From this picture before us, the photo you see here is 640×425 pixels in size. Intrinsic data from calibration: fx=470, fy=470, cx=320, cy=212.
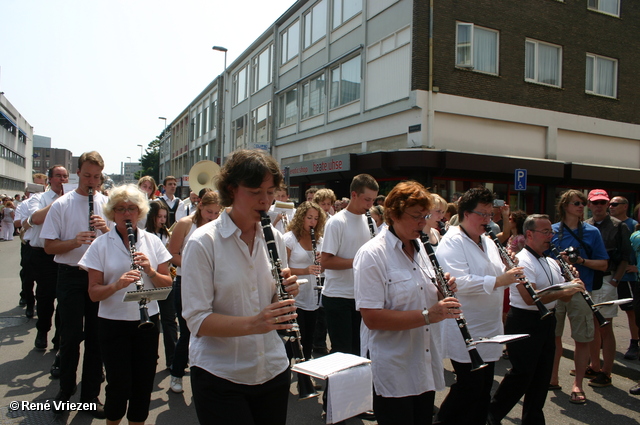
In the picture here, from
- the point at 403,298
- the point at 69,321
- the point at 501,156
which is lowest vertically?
the point at 69,321

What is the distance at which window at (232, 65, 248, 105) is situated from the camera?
35781 millimetres

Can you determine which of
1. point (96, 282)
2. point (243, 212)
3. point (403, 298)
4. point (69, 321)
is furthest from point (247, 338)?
point (69, 321)

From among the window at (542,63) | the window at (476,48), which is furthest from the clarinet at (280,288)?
the window at (542,63)

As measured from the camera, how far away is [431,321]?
2654 millimetres

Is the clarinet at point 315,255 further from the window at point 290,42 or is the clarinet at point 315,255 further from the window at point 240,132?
the window at point 240,132

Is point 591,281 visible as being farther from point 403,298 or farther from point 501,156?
point 501,156

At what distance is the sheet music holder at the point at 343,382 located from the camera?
2.16 metres

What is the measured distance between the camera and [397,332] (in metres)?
2.83

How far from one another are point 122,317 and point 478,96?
1637 centimetres

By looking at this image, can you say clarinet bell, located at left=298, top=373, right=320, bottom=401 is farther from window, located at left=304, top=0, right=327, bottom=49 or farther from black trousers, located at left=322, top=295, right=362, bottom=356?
window, located at left=304, top=0, right=327, bottom=49

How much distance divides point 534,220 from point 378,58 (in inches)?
619

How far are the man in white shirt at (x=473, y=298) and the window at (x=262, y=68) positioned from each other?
28.6 metres

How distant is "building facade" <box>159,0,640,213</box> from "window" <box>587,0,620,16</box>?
0.17 feet

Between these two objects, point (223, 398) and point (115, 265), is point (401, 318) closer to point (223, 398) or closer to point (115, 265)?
point (223, 398)
